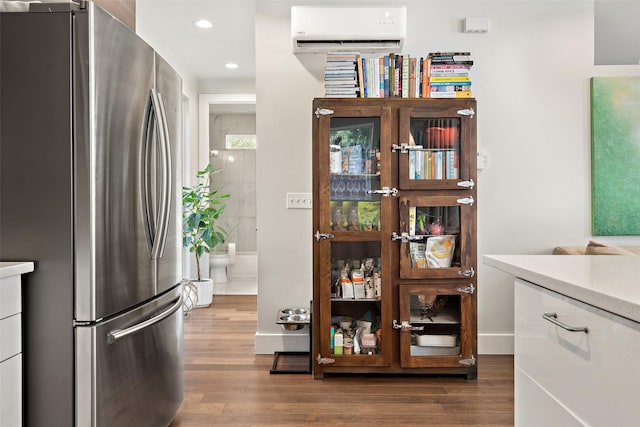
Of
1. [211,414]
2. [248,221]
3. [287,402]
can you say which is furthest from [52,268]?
[248,221]

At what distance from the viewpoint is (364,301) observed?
2.69 metres

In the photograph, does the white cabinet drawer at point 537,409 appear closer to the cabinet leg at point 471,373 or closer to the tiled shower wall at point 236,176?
the cabinet leg at point 471,373

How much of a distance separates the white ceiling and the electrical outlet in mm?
1714

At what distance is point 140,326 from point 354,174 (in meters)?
1.56

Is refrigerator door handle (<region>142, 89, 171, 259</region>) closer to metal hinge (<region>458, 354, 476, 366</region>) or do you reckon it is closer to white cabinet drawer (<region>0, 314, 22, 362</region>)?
white cabinet drawer (<region>0, 314, 22, 362</region>)

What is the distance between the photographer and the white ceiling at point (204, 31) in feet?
11.7

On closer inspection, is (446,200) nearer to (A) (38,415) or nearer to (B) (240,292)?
(A) (38,415)

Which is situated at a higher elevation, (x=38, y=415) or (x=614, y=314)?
(x=614, y=314)

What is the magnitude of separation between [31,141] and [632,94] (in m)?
3.79

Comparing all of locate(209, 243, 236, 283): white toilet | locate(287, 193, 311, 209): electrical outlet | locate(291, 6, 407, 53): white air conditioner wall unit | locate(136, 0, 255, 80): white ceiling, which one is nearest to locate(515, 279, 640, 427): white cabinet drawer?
locate(287, 193, 311, 209): electrical outlet

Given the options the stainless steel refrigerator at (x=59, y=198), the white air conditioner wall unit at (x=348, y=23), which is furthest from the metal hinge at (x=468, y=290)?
the stainless steel refrigerator at (x=59, y=198)

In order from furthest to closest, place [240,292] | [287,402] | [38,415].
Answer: [240,292] → [287,402] → [38,415]

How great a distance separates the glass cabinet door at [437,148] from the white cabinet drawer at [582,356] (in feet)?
4.86

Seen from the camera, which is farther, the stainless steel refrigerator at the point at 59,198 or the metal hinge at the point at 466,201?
the metal hinge at the point at 466,201
